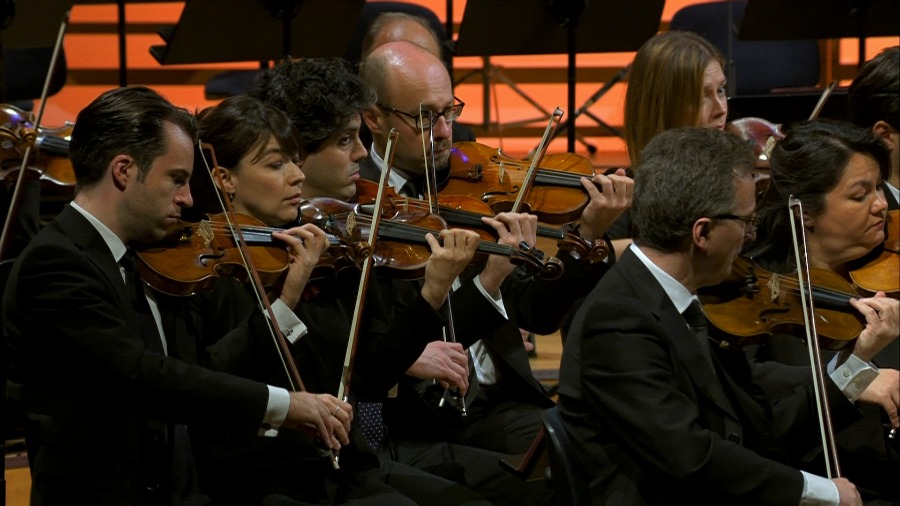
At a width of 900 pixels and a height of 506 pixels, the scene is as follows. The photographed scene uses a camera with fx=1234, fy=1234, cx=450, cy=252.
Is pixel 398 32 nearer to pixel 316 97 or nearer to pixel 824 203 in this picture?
pixel 316 97

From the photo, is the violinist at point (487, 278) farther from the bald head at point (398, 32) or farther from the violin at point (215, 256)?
the bald head at point (398, 32)

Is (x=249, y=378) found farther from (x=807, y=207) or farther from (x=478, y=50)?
(x=478, y=50)

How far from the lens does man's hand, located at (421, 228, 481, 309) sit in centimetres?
268

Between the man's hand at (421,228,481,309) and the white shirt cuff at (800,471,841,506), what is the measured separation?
0.90m

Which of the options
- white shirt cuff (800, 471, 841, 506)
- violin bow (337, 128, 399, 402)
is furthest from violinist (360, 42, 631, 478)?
white shirt cuff (800, 471, 841, 506)

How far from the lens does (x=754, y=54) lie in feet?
18.4

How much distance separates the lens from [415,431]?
2.97 m

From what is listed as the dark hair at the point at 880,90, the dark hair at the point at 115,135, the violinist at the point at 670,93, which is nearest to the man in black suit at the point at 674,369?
the dark hair at the point at 115,135

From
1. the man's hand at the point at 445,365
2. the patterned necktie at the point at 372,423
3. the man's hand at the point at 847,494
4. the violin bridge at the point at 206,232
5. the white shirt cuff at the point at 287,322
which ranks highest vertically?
the violin bridge at the point at 206,232

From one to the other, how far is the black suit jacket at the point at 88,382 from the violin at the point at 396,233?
1.96ft

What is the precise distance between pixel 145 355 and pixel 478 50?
2.44 m

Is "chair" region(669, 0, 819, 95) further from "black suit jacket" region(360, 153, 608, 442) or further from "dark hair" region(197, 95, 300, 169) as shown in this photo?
"dark hair" region(197, 95, 300, 169)

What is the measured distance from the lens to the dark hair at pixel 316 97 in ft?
9.68

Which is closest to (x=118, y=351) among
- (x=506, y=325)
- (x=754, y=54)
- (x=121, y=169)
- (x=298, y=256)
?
(x=121, y=169)
